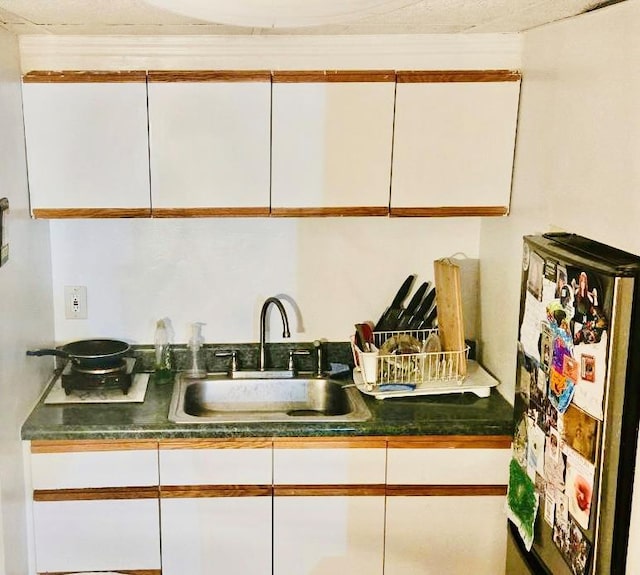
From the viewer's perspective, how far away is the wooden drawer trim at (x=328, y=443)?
2.49m

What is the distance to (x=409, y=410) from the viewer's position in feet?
8.52

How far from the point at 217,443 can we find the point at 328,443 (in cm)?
36

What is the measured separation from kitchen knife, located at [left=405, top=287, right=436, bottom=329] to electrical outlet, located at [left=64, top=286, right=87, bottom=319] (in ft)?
4.03

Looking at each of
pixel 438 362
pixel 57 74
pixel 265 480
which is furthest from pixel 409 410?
pixel 57 74

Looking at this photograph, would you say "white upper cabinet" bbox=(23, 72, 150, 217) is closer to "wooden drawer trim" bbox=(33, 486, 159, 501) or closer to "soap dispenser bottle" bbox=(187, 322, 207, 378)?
"soap dispenser bottle" bbox=(187, 322, 207, 378)

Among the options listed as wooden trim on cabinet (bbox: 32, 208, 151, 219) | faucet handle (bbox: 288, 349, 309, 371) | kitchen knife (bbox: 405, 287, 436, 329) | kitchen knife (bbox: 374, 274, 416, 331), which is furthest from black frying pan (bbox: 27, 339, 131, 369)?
kitchen knife (bbox: 405, 287, 436, 329)

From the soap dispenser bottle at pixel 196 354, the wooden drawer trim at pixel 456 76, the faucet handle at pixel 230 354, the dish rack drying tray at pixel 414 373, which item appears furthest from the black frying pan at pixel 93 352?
the wooden drawer trim at pixel 456 76

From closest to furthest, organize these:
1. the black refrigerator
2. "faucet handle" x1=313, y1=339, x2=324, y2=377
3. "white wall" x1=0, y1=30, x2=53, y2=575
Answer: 1. the black refrigerator
2. "white wall" x1=0, y1=30, x2=53, y2=575
3. "faucet handle" x1=313, y1=339, x2=324, y2=377

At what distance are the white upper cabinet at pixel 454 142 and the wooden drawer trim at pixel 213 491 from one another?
1027mm

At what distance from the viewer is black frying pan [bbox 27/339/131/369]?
2.63m

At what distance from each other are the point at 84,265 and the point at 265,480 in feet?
3.51

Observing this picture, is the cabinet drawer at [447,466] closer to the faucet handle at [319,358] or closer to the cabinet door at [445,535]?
the cabinet door at [445,535]

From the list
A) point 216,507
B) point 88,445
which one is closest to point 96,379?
point 88,445

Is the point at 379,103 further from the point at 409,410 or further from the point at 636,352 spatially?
the point at 636,352
